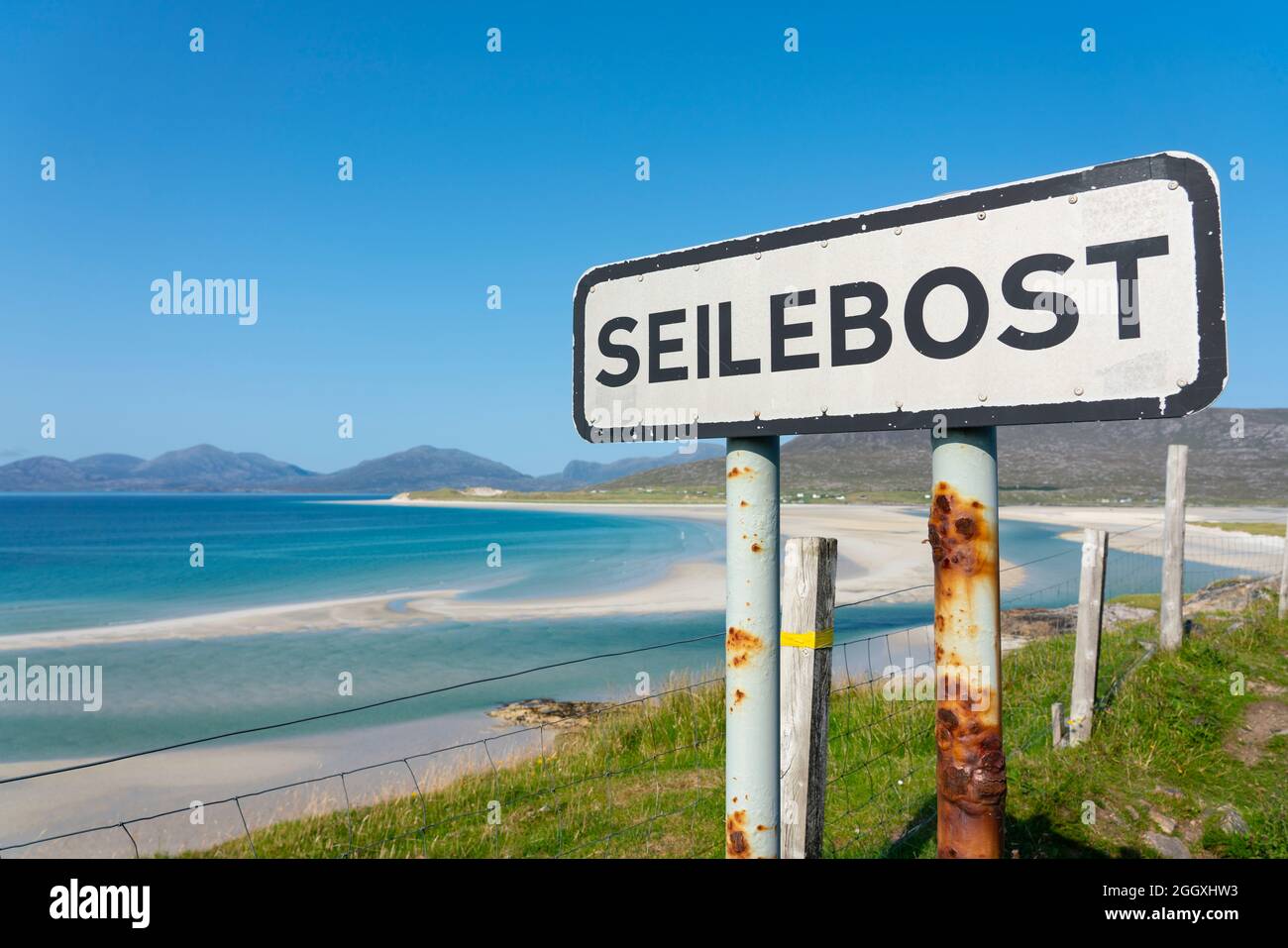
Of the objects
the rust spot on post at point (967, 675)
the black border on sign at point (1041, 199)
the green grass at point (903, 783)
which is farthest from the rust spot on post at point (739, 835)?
the green grass at point (903, 783)

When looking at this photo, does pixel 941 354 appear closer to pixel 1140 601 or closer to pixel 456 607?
pixel 1140 601

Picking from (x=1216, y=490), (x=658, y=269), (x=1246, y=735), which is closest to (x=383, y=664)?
(x=1246, y=735)

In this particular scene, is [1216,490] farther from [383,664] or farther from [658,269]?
[658,269]

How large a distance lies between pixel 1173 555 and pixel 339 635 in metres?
21.7

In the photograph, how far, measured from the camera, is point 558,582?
114ft

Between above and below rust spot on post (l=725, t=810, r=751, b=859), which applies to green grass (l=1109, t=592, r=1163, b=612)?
below

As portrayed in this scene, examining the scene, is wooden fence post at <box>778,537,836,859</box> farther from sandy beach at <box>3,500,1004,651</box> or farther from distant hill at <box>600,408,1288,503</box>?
distant hill at <box>600,408,1288,503</box>

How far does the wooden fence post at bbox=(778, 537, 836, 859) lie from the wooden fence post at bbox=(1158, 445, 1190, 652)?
22.0ft

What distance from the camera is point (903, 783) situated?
5.07 meters

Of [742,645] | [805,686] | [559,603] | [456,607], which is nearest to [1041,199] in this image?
[742,645]

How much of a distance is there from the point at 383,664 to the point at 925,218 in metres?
19.4

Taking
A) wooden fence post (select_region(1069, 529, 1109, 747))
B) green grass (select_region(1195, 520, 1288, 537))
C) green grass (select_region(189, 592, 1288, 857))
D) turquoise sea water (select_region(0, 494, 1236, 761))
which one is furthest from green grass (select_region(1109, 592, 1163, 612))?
green grass (select_region(1195, 520, 1288, 537))

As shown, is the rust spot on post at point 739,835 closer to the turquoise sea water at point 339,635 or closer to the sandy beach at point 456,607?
the turquoise sea water at point 339,635

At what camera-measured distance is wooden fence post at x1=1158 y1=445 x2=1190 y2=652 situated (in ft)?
24.9
